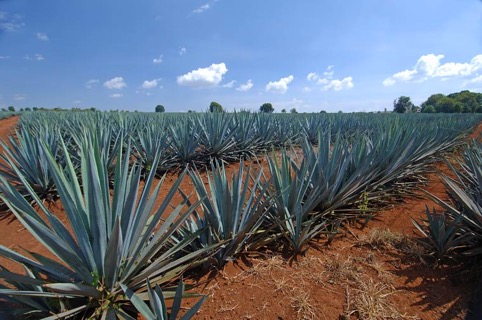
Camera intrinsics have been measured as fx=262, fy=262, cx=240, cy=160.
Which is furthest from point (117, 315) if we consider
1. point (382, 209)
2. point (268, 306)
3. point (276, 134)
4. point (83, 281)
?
point (276, 134)

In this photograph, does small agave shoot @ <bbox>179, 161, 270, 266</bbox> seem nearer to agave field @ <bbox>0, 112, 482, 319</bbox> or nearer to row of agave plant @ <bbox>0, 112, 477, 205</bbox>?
agave field @ <bbox>0, 112, 482, 319</bbox>

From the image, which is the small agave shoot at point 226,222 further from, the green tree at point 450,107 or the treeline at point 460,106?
the green tree at point 450,107

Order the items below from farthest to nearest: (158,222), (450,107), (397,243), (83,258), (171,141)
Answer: (450,107) → (171,141) → (158,222) → (397,243) → (83,258)

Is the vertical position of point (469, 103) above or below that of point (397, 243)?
above

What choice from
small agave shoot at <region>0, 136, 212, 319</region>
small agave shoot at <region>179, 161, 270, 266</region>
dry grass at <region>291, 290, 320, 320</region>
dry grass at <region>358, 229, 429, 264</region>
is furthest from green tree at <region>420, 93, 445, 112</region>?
small agave shoot at <region>0, 136, 212, 319</region>

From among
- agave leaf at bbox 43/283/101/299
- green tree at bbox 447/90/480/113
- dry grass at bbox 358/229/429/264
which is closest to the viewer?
agave leaf at bbox 43/283/101/299

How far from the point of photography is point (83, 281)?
4.55ft

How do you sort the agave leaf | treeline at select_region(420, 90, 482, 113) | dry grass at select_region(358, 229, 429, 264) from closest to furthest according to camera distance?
the agave leaf, dry grass at select_region(358, 229, 429, 264), treeline at select_region(420, 90, 482, 113)

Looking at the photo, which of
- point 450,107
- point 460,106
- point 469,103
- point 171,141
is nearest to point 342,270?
point 171,141

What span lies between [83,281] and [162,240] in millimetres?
440

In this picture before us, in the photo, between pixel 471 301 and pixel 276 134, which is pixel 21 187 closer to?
pixel 471 301

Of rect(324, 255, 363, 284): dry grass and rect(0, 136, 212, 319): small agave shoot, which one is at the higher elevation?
rect(0, 136, 212, 319): small agave shoot

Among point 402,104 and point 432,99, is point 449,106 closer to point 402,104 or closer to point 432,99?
point 402,104

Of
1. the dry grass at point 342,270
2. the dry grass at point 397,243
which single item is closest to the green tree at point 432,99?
the dry grass at point 397,243
